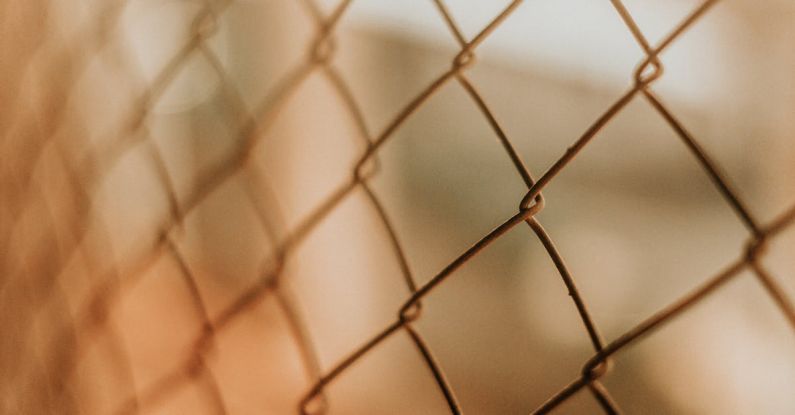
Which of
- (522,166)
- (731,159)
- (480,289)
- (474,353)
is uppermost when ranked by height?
(731,159)

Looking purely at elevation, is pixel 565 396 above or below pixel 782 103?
below

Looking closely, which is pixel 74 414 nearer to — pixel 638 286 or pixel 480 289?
pixel 480 289

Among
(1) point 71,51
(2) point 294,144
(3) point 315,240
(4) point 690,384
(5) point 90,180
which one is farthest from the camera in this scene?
(4) point 690,384

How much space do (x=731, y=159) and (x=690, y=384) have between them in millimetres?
1113

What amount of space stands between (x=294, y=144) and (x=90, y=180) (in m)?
1.74

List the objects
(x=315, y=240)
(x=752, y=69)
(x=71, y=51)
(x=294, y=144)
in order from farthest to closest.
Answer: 1. (x=752, y=69)
2. (x=294, y=144)
3. (x=315, y=240)
4. (x=71, y=51)

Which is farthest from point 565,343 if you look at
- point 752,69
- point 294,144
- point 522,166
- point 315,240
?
point 522,166

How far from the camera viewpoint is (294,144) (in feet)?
8.68

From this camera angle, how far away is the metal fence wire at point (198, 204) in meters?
0.34

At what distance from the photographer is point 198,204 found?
81cm

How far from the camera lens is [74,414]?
0.73 metres

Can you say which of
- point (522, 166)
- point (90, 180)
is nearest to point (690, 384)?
point (90, 180)

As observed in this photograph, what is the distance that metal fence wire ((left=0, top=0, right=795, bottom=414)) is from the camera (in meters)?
0.34

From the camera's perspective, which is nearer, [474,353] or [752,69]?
[474,353]
